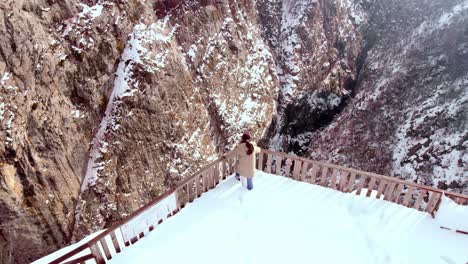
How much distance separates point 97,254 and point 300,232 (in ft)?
12.4

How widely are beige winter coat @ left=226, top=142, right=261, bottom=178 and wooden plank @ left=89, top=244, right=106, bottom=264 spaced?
3217 mm

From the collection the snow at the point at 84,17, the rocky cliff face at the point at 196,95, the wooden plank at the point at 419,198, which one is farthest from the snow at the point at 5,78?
the wooden plank at the point at 419,198

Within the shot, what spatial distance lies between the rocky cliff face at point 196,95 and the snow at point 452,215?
925 centimetres

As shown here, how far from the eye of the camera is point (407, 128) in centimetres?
1702

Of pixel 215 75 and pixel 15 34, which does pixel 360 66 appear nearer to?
pixel 215 75

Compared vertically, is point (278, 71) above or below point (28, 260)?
above

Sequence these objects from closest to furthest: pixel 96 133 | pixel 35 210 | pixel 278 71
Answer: pixel 35 210 → pixel 96 133 → pixel 278 71

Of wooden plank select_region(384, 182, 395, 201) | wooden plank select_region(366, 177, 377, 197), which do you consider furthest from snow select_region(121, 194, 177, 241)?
wooden plank select_region(384, 182, 395, 201)

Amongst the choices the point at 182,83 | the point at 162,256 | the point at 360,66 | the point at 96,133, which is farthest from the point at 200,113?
the point at 360,66

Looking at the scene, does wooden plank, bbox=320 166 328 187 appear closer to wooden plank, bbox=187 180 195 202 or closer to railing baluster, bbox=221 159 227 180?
railing baluster, bbox=221 159 227 180

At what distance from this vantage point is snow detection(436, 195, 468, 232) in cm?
591

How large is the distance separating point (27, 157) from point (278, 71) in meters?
14.8

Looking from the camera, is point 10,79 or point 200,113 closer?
point 10,79

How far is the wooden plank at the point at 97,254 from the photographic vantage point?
5139 millimetres
